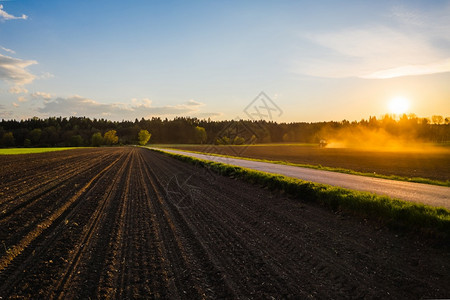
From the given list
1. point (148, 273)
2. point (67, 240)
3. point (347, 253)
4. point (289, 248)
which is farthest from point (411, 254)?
point (67, 240)

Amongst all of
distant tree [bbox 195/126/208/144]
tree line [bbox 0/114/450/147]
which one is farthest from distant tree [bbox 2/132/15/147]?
distant tree [bbox 195/126/208/144]

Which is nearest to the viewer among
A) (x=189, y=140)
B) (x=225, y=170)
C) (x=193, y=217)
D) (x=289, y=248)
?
(x=289, y=248)

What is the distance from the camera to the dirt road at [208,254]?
165 inches

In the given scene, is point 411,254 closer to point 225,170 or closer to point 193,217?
point 193,217

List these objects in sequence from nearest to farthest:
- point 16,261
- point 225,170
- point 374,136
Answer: point 16,261 < point 225,170 < point 374,136

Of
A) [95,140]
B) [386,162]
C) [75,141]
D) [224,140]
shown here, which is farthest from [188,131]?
[386,162]

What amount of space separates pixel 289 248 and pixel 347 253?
1193 millimetres

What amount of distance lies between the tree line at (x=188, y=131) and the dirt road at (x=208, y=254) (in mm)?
72407

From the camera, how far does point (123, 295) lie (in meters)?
4.03

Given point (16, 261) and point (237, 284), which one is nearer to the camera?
point (237, 284)

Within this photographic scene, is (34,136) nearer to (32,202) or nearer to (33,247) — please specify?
(32,202)

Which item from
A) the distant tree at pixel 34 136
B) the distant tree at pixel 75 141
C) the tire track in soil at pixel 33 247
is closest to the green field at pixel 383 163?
the tire track in soil at pixel 33 247

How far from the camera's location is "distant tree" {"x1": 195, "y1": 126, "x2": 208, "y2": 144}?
12486 centimetres

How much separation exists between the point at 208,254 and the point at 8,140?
438 feet
